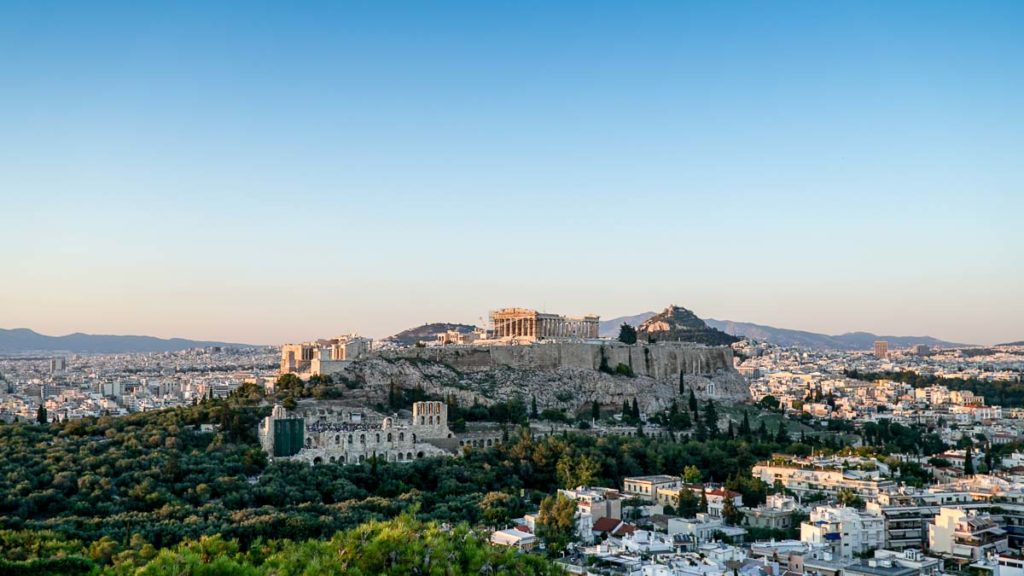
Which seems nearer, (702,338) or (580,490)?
(580,490)

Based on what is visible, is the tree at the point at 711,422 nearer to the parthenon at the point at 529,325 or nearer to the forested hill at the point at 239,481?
the forested hill at the point at 239,481

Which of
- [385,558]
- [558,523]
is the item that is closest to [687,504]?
[558,523]

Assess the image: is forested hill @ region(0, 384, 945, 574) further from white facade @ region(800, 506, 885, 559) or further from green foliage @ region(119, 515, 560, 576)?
white facade @ region(800, 506, 885, 559)

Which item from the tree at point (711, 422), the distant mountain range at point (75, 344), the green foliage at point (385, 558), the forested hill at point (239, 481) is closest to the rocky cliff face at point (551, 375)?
the forested hill at point (239, 481)

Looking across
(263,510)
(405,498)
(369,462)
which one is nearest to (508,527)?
(405,498)

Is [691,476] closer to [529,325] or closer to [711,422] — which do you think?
[711,422]

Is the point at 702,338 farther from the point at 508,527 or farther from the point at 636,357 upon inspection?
the point at 508,527
